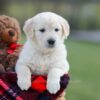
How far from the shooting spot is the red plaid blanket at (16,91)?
376 centimetres

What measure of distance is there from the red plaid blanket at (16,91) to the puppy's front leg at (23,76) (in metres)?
0.04

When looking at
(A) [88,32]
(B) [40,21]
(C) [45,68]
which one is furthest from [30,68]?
(A) [88,32]

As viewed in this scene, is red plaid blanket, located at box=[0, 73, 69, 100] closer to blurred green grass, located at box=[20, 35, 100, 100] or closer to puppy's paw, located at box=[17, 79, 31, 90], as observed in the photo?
puppy's paw, located at box=[17, 79, 31, 90]

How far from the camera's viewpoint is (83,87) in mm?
7645

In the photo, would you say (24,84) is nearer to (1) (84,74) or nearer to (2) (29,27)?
(2) (29,27)

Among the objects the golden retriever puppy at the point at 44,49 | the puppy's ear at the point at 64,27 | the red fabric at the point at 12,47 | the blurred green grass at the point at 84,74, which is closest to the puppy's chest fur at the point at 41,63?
the golden retriever puppy at the point at 44,49

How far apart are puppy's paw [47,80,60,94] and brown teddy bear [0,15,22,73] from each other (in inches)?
22.0

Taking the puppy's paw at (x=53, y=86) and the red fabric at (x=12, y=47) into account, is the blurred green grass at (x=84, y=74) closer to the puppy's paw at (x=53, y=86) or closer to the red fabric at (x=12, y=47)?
the red fabric at (x=12, y=47)

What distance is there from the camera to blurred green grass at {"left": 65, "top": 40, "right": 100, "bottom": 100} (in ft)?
23.3

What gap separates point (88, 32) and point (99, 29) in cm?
54

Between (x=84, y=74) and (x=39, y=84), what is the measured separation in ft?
16.8

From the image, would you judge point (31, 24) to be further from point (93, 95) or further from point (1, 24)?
point (93, 95)

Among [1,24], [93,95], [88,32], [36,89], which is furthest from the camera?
[88,32]

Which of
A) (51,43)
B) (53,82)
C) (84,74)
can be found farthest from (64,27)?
(84,74)
